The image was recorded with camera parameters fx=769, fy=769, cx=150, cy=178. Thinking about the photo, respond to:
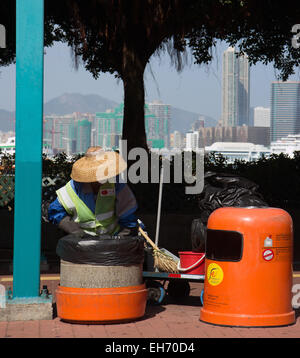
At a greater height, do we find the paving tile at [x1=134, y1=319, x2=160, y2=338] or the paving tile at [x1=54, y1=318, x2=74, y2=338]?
the paving tile at [x1=134, y1=319, x2=160, y2=338]

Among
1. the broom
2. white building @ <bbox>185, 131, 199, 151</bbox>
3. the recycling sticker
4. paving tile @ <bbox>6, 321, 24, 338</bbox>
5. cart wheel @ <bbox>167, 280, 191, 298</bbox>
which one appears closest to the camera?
paving tile @ <bbox>6, 321, 24, 338</bbox>

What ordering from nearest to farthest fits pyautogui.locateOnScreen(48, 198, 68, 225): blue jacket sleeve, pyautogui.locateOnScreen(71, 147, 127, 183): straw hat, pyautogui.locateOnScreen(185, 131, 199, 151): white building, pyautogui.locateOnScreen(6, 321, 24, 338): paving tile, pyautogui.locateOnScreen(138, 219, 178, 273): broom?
pyautogui.locateOnScreen(6, 321, 24, 338): paving tile, pyautogui.locateOnScreen(71, 147, 127, 183): straw hat, pyautogui.locateOnScreen(48, 198, 68, 225): blue jacket sleeve, pyautogui.locateOnScreen(138, 219, 178, 273): broom, pyautogui.locateOnScreen(185, 131, 199, 151): white building

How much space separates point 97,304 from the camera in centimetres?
709

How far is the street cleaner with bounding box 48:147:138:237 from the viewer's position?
24.4 ft

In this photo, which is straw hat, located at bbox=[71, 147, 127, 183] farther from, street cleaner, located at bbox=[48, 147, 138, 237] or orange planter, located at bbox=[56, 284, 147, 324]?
orange planter, located at bbox=[56, 284, 147, 324]

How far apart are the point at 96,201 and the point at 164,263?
4.03 ft

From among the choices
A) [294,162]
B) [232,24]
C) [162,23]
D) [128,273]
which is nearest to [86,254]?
[128,273]

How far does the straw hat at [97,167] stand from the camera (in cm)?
736

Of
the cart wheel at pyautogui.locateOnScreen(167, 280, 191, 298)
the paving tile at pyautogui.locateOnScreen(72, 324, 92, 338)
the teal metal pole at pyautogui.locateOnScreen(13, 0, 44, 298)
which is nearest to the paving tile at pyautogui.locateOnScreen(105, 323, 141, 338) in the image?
the paving tile at pyautogui.locateOnScreen(72, 324, 92, 338)

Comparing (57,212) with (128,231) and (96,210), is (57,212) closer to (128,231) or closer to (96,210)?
(96,210)

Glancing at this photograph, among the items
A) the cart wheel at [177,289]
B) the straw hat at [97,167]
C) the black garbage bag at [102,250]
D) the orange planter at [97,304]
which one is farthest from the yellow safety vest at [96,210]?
the cart wheel at [177,289]

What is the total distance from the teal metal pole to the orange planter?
0.57 meters

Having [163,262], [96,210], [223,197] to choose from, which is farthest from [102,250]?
[223,197]

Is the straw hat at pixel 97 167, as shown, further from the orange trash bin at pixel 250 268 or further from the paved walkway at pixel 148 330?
the paved walkway at pixel 148 330
